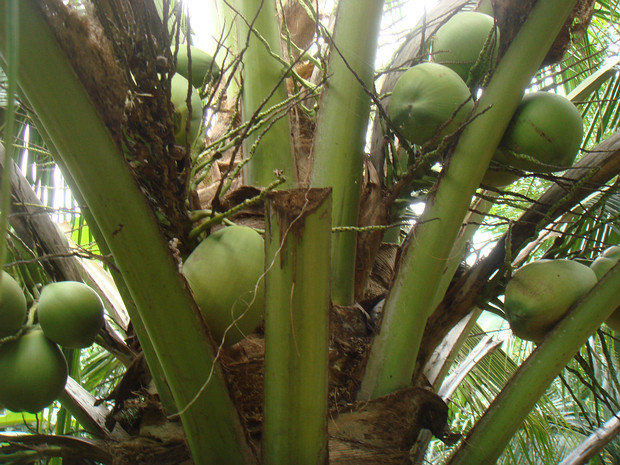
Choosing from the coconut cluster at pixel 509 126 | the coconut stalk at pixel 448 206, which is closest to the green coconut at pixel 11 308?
the coconut stalk at pixel 448 206

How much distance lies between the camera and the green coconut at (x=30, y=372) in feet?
3.12

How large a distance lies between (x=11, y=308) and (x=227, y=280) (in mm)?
439

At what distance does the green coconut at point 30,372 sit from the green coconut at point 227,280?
0.36 m

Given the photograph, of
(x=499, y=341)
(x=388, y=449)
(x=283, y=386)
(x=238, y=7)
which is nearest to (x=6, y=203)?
(x=283, y=386)

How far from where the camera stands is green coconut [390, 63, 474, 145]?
0.95 meters

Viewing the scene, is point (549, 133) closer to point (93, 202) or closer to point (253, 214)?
point (253, 214)

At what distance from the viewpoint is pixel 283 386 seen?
771 mm

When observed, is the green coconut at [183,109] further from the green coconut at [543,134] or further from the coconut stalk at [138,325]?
the green coconut at [543,134]

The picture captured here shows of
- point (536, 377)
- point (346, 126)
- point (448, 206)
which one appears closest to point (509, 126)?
point (448, 206)

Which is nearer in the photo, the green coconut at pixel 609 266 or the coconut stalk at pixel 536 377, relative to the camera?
the coconut stalk at pixel 536 377

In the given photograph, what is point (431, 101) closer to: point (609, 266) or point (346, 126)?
point (346, 126)

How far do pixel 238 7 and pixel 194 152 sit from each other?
59 centimetres

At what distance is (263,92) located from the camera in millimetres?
1258

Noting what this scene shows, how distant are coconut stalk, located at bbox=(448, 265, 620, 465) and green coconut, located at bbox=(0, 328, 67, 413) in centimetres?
73
